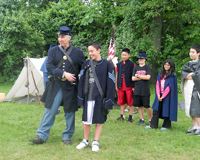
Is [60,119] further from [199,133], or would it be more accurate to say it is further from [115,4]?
[115,4]

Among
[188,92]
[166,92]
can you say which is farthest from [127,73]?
[188,92]

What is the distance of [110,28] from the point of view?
42.7 feet

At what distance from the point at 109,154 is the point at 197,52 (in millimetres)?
2575

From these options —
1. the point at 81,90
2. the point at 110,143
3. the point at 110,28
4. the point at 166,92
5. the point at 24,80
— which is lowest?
the point at 110,143

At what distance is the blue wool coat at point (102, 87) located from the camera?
3.51 metres

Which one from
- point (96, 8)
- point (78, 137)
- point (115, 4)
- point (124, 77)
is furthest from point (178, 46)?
point (78, 137)

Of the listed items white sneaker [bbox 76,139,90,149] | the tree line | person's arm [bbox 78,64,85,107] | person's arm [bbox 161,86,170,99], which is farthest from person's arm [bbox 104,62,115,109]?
the tree line

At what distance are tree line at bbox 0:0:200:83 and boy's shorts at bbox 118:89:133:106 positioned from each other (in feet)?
17.5

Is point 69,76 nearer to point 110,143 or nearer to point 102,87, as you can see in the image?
point 102,87

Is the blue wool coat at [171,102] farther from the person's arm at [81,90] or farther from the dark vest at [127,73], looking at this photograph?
the person's arm at [81,90]

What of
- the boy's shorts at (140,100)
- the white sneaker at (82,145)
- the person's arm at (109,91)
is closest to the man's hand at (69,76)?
the person's arm at (109,91)

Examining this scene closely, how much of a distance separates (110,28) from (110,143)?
32.6 ft

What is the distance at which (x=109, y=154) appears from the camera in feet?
11.2

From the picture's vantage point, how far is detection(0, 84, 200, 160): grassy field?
134 inches
